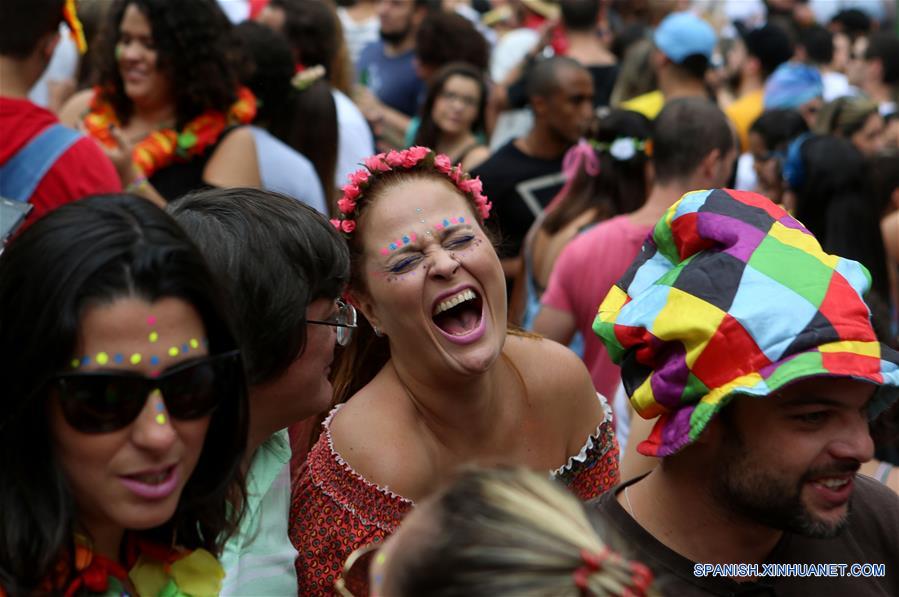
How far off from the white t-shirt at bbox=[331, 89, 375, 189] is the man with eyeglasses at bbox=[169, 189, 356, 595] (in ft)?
12.2

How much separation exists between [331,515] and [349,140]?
155 inches

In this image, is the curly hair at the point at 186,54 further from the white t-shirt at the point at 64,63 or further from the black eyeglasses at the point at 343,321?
the black eyeglasses at the point at 343,321

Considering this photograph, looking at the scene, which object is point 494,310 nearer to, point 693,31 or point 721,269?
point 721,269

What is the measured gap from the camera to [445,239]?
3.23m

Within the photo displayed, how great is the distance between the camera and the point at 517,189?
629cm

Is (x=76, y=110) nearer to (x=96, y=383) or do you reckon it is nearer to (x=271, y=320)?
(x=271, y=320)

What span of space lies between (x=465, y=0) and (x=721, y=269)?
41.3ft

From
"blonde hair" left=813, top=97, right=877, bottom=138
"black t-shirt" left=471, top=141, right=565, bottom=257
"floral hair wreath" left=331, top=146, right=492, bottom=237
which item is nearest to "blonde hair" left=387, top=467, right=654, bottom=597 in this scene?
"floral hair wreath" left=331, top=146, right=492, bottom=237

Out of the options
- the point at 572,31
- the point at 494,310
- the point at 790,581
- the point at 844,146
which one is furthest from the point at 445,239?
the point at 572,31

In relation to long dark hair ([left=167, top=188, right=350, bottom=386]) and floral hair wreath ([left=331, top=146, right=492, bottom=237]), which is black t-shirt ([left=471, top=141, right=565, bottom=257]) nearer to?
floral hair wreath ([left=331, top=146, right=492, bottom=237])

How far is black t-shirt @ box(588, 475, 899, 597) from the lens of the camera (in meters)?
2.52

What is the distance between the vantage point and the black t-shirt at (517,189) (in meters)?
6.27

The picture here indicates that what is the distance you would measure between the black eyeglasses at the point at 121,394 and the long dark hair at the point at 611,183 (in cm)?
376

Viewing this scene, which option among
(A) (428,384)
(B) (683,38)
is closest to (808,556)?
(A) (428,384)
